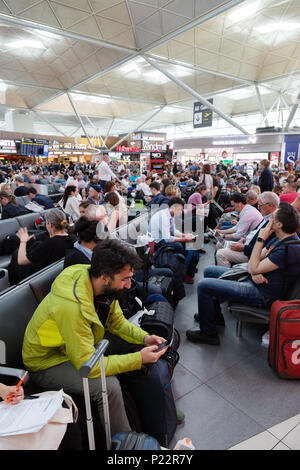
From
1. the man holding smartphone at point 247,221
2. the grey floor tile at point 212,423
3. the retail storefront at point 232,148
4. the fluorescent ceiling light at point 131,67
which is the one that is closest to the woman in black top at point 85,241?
the grey floor tile at point 212,423

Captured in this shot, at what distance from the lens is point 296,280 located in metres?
2.51

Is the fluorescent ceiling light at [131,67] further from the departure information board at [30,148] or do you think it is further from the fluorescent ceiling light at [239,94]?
the fluorescent ceiling light at [239,94]

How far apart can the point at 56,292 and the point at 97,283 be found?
24cm

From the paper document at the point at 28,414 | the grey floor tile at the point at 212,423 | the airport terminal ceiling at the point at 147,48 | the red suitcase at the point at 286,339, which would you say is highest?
the airport terminal ceiling at the point at 147,48

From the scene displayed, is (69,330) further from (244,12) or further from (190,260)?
(244,12)

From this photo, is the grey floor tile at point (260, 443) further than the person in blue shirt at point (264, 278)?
No

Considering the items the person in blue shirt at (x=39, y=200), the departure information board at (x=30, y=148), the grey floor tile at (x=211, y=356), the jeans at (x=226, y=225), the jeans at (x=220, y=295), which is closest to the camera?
the grey floor tile at (x=211, y=356)

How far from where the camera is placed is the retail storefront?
65.4 ft

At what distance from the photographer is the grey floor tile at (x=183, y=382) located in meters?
2.36

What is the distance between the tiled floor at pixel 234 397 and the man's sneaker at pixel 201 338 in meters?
0.05

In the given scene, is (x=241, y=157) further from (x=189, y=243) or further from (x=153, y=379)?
(x=153, y=379)

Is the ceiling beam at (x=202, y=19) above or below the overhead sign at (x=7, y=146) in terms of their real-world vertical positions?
above

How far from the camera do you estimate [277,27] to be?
14625 millimetres
